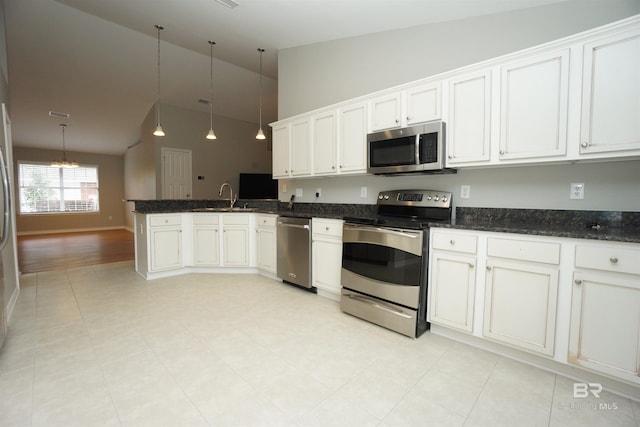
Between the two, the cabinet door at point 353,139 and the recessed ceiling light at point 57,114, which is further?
the recessed ceiling light at point 57,114

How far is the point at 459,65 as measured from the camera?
2.61 meters

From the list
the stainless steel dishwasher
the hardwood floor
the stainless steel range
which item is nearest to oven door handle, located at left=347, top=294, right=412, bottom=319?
the stainless steel range

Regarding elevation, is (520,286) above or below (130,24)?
below

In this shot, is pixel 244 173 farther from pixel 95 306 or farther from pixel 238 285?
pixel 95 306

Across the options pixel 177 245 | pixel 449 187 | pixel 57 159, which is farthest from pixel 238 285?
pixel 57 159

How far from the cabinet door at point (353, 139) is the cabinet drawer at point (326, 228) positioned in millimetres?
602

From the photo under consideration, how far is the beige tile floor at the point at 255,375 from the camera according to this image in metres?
1.44

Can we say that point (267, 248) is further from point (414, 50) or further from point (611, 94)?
point (611, 94)

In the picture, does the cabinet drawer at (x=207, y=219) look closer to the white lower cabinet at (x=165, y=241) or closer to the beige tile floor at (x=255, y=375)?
the white lower cabinet at (x=165, y=241)

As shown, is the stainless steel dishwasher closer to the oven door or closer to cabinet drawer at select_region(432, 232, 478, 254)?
the oven door

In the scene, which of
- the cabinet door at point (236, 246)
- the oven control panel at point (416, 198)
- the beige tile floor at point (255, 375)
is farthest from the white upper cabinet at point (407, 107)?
the cabinet door at point (236, 246)

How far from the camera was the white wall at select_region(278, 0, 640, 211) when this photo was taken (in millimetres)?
1977

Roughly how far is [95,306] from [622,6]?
16.0 ft

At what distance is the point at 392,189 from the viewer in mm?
3066
